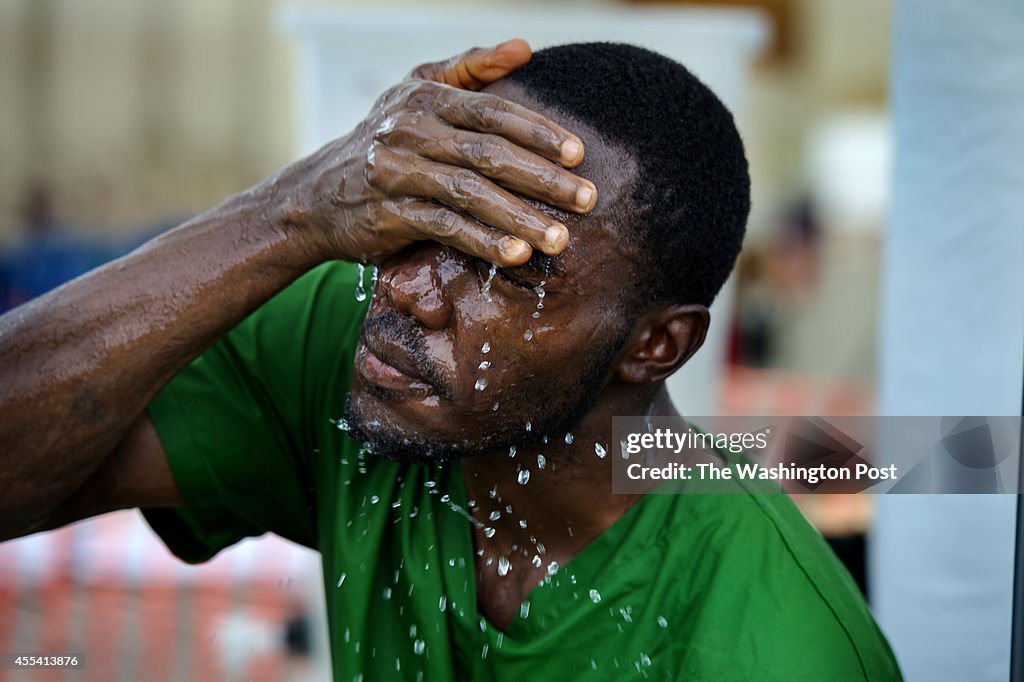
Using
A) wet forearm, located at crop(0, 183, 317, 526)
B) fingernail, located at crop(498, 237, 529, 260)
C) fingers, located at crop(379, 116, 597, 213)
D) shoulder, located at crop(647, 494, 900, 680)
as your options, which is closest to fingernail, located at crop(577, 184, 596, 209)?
fingers, located at crop(379, 116, 597, 213)

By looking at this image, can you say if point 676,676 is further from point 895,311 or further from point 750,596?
point 895,311

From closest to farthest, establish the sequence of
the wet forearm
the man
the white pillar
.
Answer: the man, the wet forearm, the white pillar

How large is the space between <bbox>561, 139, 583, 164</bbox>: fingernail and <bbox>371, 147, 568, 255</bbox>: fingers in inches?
3.5

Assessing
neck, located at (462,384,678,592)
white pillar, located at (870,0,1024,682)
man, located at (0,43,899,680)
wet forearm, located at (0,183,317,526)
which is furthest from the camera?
white pillar, located at (870,0,1024,682)

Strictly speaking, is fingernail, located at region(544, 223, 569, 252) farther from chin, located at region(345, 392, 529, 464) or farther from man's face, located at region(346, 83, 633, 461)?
chin, located at region(345, 392, 529, 464)

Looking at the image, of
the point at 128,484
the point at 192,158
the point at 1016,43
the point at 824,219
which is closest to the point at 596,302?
the point at 128,484

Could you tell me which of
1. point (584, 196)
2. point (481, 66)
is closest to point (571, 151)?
point (584, 196)

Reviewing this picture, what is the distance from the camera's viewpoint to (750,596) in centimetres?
174

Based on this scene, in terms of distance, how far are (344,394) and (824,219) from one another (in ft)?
30.1

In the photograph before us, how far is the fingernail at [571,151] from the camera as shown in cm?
160

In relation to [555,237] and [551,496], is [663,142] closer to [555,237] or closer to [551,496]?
[555,237]

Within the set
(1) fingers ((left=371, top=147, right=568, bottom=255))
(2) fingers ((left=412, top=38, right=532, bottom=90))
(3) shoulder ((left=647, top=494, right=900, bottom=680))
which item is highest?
(2) fingers ((left=412, top=38, right=532, bottom=90))

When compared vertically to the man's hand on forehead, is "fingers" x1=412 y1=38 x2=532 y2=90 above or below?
above

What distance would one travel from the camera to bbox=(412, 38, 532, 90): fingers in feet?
5.80
